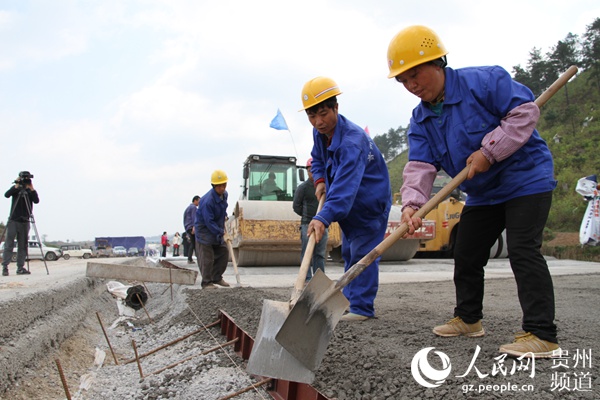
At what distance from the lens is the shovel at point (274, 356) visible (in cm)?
247

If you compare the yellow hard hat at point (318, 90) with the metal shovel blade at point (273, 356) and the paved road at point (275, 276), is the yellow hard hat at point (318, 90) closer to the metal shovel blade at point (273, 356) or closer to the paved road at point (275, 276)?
the metal shovel blade at point (273, 356)

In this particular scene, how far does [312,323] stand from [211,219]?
4.65m

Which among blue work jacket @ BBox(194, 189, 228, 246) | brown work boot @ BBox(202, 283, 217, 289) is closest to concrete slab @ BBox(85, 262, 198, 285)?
brown work boot @ BBox(202, 283, 217, 289)

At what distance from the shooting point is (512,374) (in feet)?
6.85

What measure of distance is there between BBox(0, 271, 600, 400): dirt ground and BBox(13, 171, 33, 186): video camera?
4.08 m

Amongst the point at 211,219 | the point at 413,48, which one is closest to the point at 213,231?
the point at 211,219

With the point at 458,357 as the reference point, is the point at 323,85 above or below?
above

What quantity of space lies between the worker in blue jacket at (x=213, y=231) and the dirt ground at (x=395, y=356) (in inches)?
39.2

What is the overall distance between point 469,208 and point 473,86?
28.1 inches

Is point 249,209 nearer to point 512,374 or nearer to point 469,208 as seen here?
point 469,208

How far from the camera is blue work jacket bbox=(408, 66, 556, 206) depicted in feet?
8.20

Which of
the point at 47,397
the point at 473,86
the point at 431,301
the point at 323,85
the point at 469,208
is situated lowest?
the point at 47,397

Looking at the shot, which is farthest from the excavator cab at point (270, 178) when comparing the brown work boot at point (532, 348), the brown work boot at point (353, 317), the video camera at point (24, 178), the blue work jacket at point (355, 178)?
the brown work boot at point (532, 348)

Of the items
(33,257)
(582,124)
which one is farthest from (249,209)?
(582,124)
